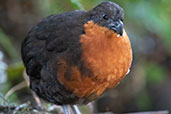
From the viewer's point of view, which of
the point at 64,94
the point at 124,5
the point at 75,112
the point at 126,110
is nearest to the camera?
the point at 64,94

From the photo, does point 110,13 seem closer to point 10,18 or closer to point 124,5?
point 124,5

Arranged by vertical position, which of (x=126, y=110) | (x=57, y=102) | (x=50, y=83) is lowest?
(x=126, y=110)

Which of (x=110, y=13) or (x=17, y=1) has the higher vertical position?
(x=110, y=13)

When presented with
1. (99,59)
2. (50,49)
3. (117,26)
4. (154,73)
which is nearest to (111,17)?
(117,26)

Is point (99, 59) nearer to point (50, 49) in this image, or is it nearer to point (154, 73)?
point (50, 49)

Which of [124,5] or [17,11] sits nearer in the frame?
[124,5]

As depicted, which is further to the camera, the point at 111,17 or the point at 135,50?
the point at 135,50

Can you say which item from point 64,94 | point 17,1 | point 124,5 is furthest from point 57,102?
point 17,1
